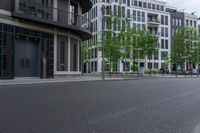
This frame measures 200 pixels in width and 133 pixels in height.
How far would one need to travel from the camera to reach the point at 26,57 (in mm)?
28766

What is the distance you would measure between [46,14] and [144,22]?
198ft

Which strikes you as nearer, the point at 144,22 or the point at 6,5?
the point at 6,5

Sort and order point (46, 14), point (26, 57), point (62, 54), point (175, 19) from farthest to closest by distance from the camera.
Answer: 1. point (175, 19)
2. point (62, 54)
3. point (46, 14)
4. point (26, 57)

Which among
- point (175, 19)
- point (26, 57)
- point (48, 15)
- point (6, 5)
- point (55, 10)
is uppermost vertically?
point (175, 19)

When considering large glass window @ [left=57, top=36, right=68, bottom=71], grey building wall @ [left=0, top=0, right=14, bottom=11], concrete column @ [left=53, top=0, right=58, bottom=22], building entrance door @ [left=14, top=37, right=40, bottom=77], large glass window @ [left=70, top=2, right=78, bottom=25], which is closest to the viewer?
grey building wall @ [left=0, top=0, right=14, bottom=11]

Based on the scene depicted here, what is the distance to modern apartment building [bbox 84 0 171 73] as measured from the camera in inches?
3059

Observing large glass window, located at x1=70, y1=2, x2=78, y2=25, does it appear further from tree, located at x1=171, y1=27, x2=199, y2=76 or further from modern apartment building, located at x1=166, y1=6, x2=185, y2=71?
modern apartment building, located at x1=166, y1=6, x2=185, y2=71

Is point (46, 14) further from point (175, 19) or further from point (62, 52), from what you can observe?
point (175, 19)

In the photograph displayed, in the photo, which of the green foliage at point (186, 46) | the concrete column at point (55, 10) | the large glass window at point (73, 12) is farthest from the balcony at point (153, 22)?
the concrete column at point (55, 10)

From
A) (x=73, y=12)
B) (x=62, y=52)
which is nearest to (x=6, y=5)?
(x=62, y=52)

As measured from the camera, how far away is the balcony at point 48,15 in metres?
27.2

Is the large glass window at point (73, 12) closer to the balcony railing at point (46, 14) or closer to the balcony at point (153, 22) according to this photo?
the balcony railing at point (46, 14)

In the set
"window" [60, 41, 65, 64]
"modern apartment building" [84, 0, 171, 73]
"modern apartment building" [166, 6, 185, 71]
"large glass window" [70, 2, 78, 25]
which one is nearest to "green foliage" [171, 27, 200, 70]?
"modern apartment building" [84, 0, 171, 73]

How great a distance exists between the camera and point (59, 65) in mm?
31531
